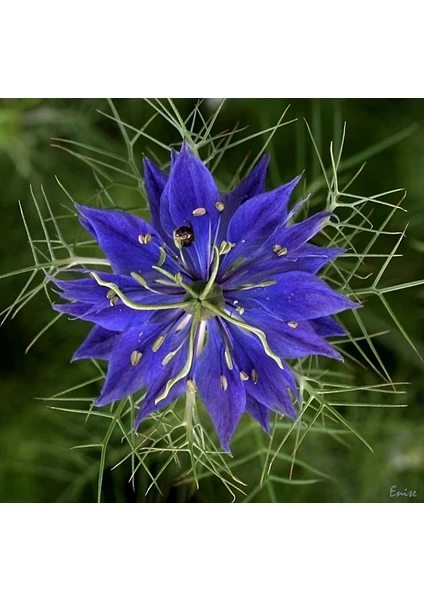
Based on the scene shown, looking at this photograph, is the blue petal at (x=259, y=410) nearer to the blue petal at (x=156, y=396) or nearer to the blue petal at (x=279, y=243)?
the blue petal at (x=156, y=396)

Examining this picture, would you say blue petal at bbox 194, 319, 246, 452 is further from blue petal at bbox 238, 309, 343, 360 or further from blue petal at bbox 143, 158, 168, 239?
blue petal at bbox 143, 158, 168, 239

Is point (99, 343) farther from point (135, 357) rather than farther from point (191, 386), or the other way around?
point (191, 386)
